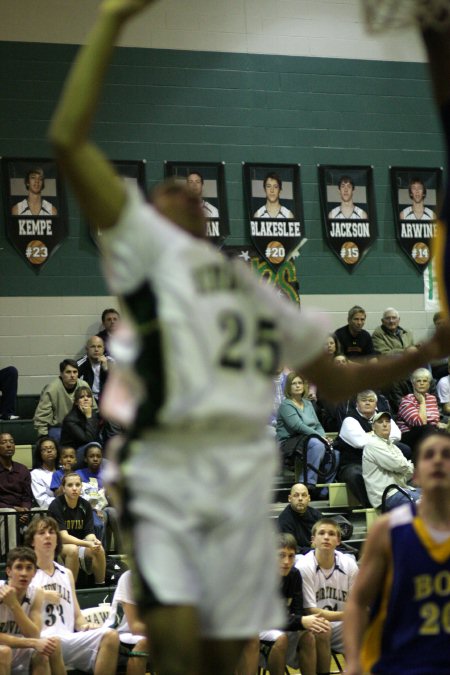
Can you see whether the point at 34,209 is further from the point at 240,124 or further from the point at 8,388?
the point at 240,124

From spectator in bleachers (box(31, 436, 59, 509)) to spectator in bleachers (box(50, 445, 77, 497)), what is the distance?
55mm

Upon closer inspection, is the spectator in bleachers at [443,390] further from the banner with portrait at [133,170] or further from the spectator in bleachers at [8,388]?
the spectator in bleachers at [8,388]

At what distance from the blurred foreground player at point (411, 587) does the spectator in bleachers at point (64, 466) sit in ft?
25.3

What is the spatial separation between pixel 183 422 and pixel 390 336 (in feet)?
43.6

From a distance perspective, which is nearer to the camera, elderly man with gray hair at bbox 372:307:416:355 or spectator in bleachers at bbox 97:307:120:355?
spectator in bleachers at bbox 97:307:120:355

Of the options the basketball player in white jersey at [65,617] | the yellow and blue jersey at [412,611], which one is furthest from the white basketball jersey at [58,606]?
the yellow and blue jersey at [412,611]

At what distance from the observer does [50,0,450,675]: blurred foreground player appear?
260 cm

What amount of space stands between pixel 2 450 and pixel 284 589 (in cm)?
385

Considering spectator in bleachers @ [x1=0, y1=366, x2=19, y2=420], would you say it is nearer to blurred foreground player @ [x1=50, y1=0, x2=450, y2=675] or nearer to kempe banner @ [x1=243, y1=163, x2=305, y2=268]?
kempe banner @ [x1=243, y1=163, x2=305, y2=268]

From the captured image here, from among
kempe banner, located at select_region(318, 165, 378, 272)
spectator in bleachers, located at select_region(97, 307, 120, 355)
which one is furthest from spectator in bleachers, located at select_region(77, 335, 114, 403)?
kempe banner, located at select_region(318, 165, 378, 272)

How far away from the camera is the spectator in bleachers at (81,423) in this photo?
12.5 m

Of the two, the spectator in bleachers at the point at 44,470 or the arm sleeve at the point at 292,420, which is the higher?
the arm sleeve at the point at 292,420

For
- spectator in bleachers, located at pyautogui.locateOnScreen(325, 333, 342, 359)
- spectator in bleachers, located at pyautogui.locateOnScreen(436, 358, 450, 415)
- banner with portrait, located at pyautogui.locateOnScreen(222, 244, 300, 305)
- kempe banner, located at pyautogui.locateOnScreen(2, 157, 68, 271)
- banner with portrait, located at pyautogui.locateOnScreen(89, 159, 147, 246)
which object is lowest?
spectator in bleachers, located at pyautogui.locateOnScreen(436, 358, 450, 415)

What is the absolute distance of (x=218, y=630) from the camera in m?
2.67
